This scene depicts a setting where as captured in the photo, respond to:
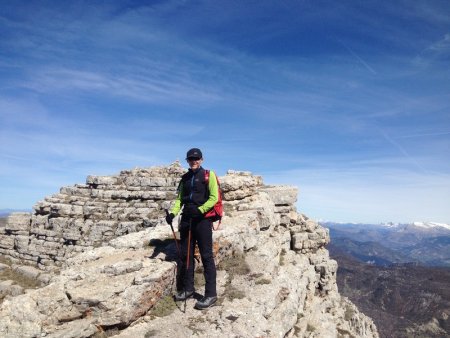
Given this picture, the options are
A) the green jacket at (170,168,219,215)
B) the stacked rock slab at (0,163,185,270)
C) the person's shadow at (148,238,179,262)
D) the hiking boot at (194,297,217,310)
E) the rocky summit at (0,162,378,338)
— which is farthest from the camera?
the stacked rock slab at (0,163,185,270)

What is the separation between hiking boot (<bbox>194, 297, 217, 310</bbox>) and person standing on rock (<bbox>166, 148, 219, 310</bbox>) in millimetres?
37

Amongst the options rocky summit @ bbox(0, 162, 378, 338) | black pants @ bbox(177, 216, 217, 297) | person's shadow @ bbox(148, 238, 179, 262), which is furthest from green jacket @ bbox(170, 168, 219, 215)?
rocky summit @ bbox(0, 162, 378, 338)

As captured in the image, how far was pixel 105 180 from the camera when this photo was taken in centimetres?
2902

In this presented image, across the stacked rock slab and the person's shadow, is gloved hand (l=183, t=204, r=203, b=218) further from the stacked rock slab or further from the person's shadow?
the stacked rock slab

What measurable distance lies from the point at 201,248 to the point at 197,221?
2.65ft

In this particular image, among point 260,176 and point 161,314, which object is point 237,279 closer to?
point 161,314

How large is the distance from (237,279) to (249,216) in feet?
16.7

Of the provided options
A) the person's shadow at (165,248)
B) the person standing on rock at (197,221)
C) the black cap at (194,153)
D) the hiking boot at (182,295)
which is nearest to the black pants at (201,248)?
the person standing on rock at (197,221)

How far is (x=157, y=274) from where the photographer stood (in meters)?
10.6

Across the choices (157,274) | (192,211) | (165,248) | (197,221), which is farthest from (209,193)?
(165,248)

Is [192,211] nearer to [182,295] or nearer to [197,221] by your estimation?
[197,221]

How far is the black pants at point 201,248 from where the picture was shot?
10.4m

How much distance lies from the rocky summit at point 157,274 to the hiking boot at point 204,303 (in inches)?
6.2

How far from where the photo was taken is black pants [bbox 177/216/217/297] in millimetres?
10352
